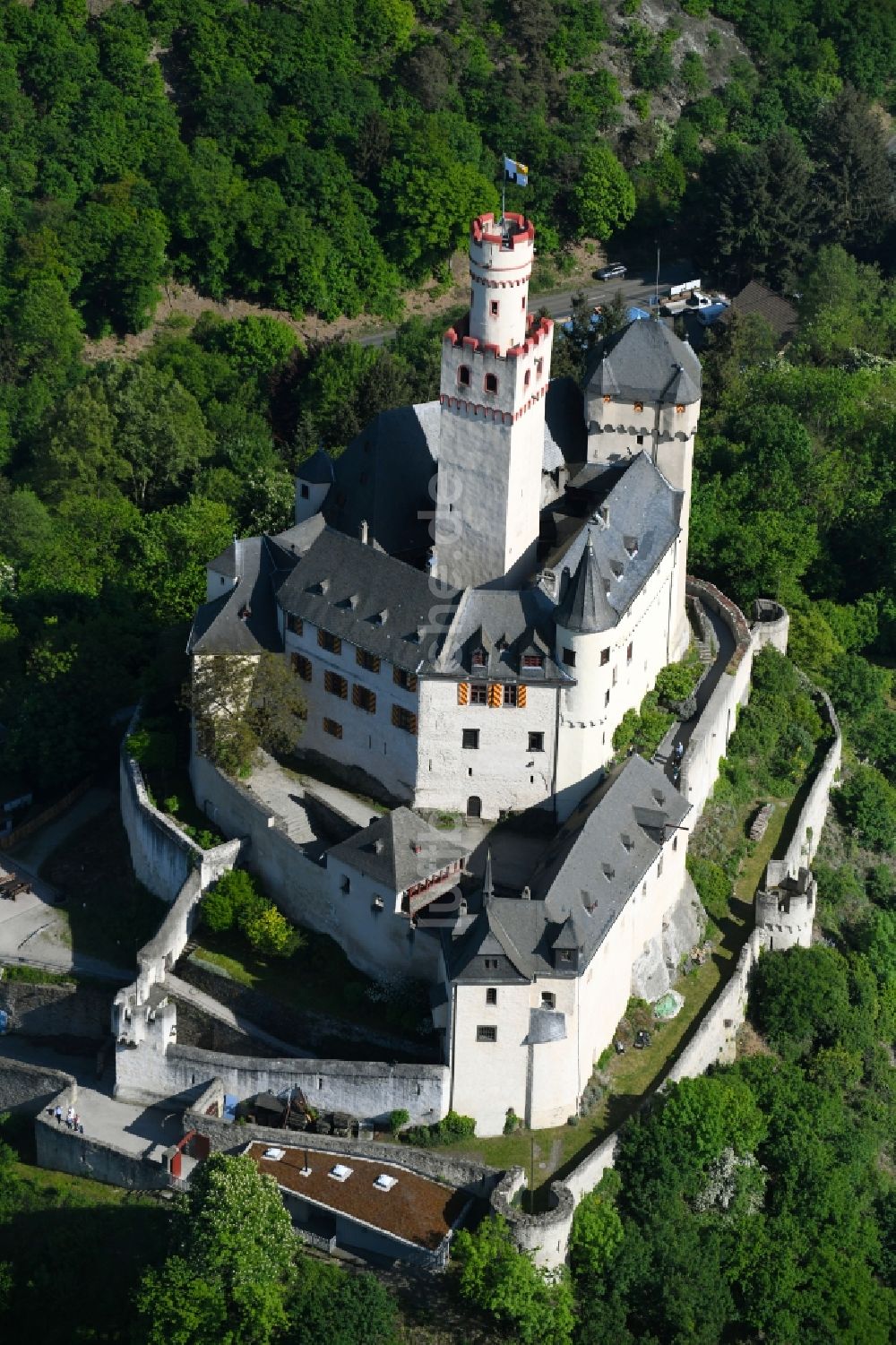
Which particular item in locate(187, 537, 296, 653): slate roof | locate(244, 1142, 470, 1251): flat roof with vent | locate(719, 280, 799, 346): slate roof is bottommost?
locate(244, 1142, 470, 1251): flat roof with vent

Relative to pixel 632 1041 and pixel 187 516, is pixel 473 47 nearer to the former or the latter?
pixel 187 516

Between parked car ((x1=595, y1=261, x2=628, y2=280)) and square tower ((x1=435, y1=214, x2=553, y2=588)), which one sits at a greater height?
square tower ((x1=435, y1=214, x2=553, y2=588))

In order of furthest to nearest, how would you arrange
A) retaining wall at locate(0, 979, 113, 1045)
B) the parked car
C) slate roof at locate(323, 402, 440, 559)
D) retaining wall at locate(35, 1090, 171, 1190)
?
the parked car < slate roof at locate(323, 402, 440, 559) < retaining wall at locate(0, 979, 113, 1045) < retaining wall at locate(35, 1090, 171, 1190)

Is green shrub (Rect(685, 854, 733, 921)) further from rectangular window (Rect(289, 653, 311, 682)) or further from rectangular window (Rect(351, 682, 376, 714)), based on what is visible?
rectangular window (Rect(289, 653, 311, 682))

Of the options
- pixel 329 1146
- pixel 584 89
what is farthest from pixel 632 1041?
pixel 584 89

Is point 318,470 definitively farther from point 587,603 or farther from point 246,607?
point 587,603

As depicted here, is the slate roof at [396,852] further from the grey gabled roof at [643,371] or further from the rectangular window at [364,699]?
the grey gabled roof at [643,371]

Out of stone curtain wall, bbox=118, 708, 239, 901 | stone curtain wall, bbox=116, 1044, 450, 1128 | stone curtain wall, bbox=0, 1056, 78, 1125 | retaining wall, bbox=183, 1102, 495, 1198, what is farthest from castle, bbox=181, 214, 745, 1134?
stone curtain wall, bbox=0, 1056, 78, 1125

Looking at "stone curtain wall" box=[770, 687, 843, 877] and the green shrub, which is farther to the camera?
"stone curtain wall" box=[770, 687, 843, 877]
